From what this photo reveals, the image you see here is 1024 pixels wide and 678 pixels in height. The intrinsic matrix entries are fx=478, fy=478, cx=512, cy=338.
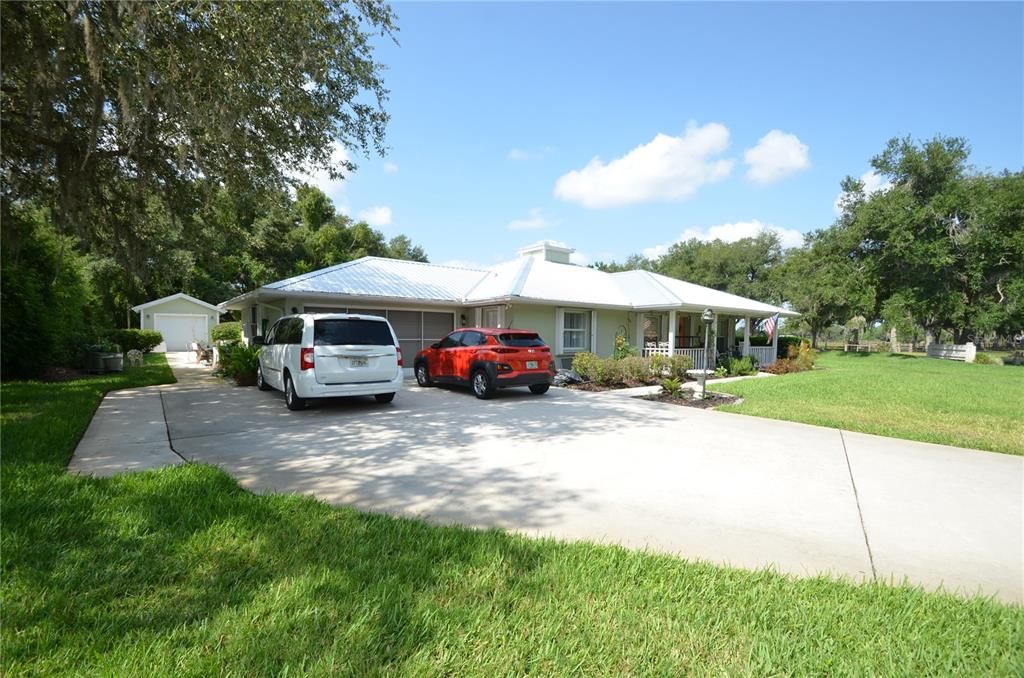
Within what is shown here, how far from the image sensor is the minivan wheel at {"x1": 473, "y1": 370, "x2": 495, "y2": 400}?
35.4 ft

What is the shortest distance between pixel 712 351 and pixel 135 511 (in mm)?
20534

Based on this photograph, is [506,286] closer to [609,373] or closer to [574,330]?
[574,330]

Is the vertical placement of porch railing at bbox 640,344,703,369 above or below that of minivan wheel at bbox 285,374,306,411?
above

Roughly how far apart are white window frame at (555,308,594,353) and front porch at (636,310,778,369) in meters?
2.85

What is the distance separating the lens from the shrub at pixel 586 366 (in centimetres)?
1413

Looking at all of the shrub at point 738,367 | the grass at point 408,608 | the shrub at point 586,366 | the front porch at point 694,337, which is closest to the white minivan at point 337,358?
the grass at point 408,608

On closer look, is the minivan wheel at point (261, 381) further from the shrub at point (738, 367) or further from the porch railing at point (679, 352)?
the shrub at point (738, 367)

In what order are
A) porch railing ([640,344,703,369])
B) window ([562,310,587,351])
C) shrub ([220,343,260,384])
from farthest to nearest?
porch railing ([640,344,703,369]), window ([562,310,587,351]), shrub ([220,343,260,384])

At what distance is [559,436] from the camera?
7.24m

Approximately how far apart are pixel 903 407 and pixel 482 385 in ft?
30.1

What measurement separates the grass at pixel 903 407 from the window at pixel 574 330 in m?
5.47

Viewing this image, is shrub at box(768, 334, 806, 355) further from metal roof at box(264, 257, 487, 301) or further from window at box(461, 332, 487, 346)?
window at box(461, 332, 487, 346)

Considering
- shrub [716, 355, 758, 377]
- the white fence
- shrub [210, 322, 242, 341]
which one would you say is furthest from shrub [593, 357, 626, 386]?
the white fence

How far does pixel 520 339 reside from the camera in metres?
11.3
